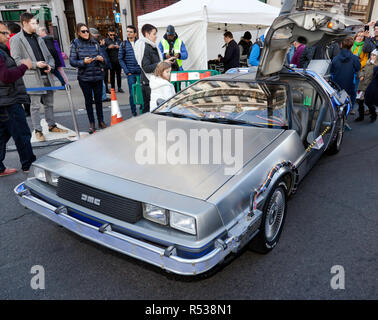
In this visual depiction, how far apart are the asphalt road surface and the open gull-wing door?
5.36 ft

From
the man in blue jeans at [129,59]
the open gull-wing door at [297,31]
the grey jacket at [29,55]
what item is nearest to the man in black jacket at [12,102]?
the grey jacket at [29,55]

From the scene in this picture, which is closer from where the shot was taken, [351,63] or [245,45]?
[351,63]

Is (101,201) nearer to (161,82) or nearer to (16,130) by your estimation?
(16,130)

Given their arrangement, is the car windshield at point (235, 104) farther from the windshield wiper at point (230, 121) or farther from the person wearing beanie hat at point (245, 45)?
the person wearing beanie hat at point (245, 45)

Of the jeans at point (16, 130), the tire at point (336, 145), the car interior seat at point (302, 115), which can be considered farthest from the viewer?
the tire at point (336, 145)

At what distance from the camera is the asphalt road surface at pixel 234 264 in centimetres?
217

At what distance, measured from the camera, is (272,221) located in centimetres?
254

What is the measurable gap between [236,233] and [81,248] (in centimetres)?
152

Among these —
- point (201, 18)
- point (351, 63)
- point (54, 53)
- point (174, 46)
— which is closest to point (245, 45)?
point (201, 18)

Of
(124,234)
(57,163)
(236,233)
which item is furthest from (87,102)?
(236,233)

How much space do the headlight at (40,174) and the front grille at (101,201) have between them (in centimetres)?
30

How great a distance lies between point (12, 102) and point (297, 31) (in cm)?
356

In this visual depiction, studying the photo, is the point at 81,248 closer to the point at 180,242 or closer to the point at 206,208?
the point at 180,242

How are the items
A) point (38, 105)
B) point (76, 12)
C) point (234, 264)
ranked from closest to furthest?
point (234, 264), point (38, 105), point (76, 12)
